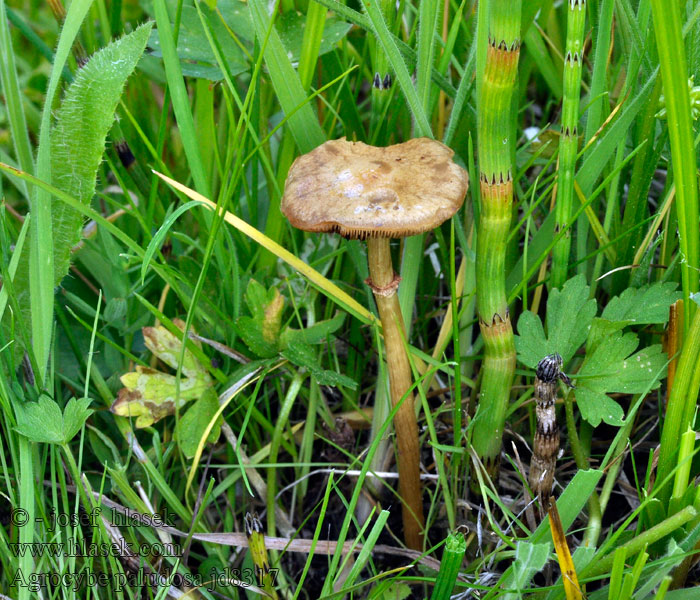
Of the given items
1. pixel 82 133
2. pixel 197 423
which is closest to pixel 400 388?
pixel 197 423

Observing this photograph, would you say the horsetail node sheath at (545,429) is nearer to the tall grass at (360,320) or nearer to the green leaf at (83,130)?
the tall grass at (360,320)

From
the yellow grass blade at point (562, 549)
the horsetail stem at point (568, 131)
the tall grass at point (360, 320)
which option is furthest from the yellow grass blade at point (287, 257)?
the yellow grass blade at point (562, 549)

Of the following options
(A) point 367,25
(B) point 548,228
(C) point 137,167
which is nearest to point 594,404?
(B) point 548,228

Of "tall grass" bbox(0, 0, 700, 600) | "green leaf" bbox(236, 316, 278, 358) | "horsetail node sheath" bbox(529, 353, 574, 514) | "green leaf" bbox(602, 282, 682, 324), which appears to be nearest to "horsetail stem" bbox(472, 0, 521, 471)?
"tall grass" bbox(0, 0, 700, 600)

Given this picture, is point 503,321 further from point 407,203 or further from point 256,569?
point 256,569

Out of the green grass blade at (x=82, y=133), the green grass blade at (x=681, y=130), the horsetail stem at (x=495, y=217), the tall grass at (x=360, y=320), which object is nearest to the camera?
the green grass blade at (x=681, y=130)

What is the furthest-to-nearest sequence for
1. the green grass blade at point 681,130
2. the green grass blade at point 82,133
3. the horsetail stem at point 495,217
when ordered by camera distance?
the green grass blade at point 82,133, the horsetail stem at point 495,217, the green grass blade at point 681,130
